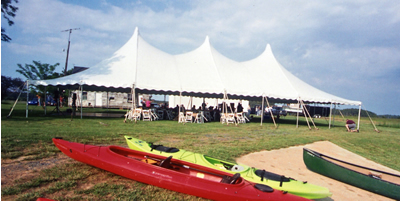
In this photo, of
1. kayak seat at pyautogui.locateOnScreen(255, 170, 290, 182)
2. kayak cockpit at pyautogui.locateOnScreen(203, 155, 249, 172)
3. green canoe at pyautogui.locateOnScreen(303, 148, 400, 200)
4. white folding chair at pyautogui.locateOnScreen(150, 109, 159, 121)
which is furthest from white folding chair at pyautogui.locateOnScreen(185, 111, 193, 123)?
kayak seat at pyautogui.locateOnScreen(255, 170, 290, 182)

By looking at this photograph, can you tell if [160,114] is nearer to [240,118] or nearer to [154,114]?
[154,114]

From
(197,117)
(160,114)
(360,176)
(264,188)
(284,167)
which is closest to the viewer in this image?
(264,188)

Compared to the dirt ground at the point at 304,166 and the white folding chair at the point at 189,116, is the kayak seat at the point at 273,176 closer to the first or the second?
the dirt ground at the point at 304,166

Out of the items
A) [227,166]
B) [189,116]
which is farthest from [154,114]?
[227,166]

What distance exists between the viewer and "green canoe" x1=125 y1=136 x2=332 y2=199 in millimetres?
3191

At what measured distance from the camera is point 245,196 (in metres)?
2.91

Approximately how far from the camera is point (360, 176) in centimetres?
416

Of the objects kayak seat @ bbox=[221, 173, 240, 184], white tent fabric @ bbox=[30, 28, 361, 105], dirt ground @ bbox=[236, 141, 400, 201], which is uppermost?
white tent fabric @ bbox=[30, 28, 361, 105]

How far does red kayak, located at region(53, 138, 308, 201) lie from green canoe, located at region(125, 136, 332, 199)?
0.13 meters

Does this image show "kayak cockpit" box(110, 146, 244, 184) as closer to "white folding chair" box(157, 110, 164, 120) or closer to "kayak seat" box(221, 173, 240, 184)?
"kayak seat" box(221, 173, 240, 184)

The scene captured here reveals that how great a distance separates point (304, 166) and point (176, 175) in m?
3.67

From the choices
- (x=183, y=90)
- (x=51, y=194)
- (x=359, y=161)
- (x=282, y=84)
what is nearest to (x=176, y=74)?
(x=183, y=90)

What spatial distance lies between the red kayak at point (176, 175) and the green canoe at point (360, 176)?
207cm

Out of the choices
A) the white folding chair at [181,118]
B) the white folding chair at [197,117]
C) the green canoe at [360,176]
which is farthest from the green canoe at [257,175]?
the white folding chair at [197,117]
